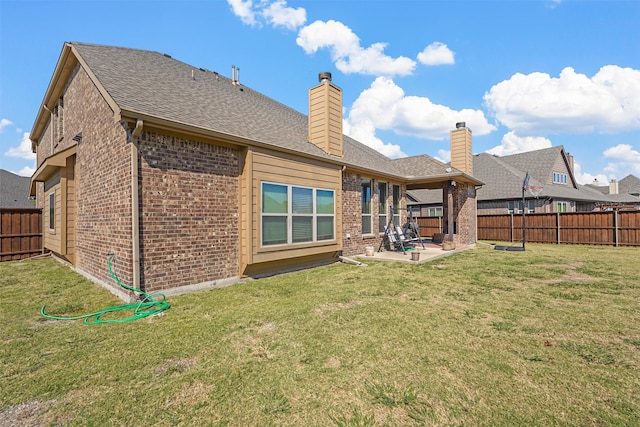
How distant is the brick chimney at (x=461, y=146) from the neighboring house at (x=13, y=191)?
2804cm

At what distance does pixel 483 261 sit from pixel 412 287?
15.9 feet

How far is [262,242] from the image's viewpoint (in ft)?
21.2

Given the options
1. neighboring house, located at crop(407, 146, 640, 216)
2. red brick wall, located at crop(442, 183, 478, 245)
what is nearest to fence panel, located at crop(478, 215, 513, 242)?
neighboring house, located at crop(407, 146, 640, 216)

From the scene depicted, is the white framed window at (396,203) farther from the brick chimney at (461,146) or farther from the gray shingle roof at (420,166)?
the brick chimney at (461,146)

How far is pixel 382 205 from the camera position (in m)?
11.4

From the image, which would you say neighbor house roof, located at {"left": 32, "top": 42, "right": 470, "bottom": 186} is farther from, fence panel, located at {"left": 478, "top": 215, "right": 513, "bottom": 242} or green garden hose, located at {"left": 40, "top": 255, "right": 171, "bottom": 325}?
fence panel, located at {"left": 478, "top": 215, "right": 513, "bottom": 242}

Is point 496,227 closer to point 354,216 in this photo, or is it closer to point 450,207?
point 450,207

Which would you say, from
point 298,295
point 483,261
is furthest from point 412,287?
point 483,261

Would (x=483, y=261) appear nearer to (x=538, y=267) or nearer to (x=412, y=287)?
(x=538, y=267)

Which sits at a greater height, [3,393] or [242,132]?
[242,132]

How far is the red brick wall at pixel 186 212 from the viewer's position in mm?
5164

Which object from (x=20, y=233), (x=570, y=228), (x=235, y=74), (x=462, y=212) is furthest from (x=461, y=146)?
(x=20, y=233)

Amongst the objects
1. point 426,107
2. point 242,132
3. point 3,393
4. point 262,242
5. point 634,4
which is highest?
point 426,107

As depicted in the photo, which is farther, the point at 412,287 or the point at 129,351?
the point at 412,287
